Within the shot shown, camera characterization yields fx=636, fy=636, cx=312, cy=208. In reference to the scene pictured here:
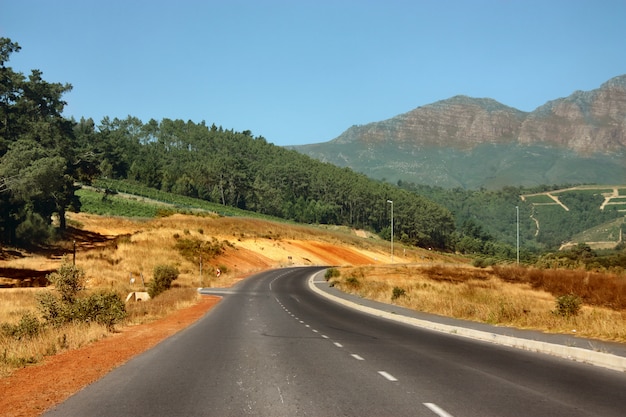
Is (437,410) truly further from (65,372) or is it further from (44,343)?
(44,343)

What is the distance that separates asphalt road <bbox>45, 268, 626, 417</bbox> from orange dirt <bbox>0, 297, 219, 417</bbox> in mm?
458

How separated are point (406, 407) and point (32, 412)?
5.17m

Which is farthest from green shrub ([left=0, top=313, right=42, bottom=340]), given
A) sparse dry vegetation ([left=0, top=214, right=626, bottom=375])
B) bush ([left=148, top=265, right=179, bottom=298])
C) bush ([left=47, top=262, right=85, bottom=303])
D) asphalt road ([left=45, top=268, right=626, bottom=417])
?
bush ([left=148, top=265, right=179, bottom=298])

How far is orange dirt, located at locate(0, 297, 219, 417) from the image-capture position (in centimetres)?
965

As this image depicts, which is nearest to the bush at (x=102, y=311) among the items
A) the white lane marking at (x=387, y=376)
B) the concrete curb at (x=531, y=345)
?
the concrete curb at (x=531, y=345)

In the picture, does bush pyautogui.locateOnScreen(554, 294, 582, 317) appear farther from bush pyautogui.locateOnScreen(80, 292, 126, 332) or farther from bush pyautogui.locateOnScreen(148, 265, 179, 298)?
bush pyautogui.locateOnScreen(148, 265, 179, 298)

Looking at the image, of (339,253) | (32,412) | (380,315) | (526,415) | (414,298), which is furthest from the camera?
(339,253)

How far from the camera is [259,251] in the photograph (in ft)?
347

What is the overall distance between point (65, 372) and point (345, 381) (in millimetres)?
5932

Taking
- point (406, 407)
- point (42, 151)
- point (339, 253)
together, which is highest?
point (42, 151)

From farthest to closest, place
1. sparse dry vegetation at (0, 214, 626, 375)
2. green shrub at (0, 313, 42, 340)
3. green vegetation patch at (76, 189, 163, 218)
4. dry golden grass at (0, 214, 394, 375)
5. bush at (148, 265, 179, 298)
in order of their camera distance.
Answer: green vegetation patch at (76, 189, 163, 218) < bush at (148, 265, 179, 298) < sparse dry vegetation at (0, 214, 626, 375) < dry golden grass at (0, 214, 394, 375) < green shrub at (0, 313, 42, 340)

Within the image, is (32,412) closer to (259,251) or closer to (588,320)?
(588,320)

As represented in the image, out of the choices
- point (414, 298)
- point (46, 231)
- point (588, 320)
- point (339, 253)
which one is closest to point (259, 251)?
point (339, 253)

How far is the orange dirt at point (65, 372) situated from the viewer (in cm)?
965
